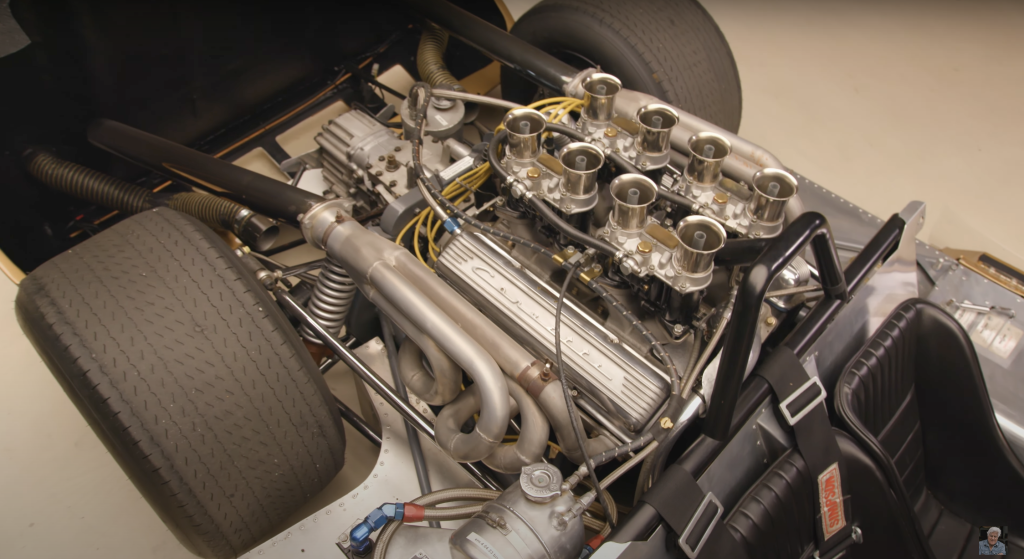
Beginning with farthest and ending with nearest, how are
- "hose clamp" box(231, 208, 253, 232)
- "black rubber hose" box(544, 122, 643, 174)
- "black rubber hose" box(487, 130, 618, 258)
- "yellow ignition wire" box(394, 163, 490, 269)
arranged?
"hose clamp" box(231, 208, 253, 232) < "yellow ignition wire" box(394, 163, 490, 269) < "black rubber hose" box(544, 122, 643, 174) < "black rubber hose" box(487, 130, 618, 258)

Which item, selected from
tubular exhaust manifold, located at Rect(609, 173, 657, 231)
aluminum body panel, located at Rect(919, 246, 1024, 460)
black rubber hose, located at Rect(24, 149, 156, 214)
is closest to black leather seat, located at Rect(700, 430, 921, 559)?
aluminum body panel, located at Rect(919, 246, 1024, 460)

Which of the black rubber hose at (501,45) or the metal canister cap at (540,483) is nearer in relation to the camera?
the metal canister cap at (540,483)

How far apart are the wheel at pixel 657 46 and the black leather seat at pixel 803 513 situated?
1.20m

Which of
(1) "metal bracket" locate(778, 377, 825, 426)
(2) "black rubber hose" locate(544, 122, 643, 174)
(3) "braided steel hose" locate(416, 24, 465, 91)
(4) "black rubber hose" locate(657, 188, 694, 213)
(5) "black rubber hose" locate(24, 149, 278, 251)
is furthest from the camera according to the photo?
(3) "braided steel hose" locate(416, 24, 465, 91)

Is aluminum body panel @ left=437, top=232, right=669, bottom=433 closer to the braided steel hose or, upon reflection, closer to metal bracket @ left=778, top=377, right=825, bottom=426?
→ metal bracket @ left=778, top=377, right=825, bottom=426

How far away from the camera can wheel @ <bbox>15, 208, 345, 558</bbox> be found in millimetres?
1224

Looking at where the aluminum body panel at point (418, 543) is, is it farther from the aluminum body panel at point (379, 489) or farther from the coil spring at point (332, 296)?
the coil spring at point (332, 296)

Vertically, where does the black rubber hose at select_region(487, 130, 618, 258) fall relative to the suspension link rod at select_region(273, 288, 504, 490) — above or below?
above

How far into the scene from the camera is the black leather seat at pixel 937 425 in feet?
4.87

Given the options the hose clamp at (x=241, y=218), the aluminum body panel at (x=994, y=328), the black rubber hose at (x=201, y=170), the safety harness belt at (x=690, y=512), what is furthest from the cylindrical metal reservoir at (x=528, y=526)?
the aluminum body panel at (x=994, y=328)

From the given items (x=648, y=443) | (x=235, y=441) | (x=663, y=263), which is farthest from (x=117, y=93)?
(x=648, y=443)

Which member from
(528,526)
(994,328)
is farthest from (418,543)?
(994,328)

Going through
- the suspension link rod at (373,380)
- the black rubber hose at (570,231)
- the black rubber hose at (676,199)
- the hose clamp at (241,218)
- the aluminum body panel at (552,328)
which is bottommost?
the suspension link rod at (373,380)

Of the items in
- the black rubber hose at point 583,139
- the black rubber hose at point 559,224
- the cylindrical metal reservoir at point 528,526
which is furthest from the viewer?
the black rubber hose at point 583,139
